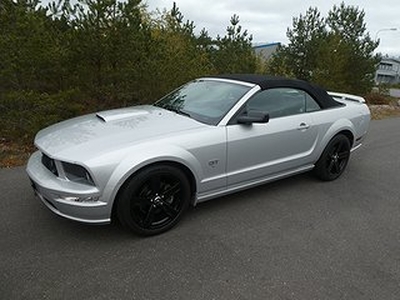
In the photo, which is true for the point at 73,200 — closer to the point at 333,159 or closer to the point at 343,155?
the point at 333,159

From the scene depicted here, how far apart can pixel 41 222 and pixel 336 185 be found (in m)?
3.62

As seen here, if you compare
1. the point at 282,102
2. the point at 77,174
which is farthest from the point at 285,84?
the point at 77,174

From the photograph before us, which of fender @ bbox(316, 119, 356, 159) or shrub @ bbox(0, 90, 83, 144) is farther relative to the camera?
shrub @ bbox(0, 90, 83, 144)

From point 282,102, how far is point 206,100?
3.05ft

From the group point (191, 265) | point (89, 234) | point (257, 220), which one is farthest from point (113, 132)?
point (257, 220)

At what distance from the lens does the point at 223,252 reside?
2.86 m

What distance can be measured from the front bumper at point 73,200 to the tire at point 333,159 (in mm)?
2906

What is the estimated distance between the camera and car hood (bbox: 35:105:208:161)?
2826mm

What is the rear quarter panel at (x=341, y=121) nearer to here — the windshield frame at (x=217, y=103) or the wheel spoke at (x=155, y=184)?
the windshield frame at (x=217, y=103)

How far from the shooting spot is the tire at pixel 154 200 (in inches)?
112

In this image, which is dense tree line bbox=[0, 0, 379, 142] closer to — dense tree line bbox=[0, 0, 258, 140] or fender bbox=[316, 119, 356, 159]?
dense tree line bbox=[0, 0, 258, 140]

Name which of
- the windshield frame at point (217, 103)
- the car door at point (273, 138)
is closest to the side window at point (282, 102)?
the car door at point (273, 138)

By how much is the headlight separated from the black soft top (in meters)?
2.15

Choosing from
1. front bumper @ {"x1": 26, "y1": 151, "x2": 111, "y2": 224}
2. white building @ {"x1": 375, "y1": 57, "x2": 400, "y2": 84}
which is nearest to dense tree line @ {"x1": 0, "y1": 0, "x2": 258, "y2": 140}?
front bumper @ {"x1": 26, "y1": 151, "x2": 111, "y2": 224}
